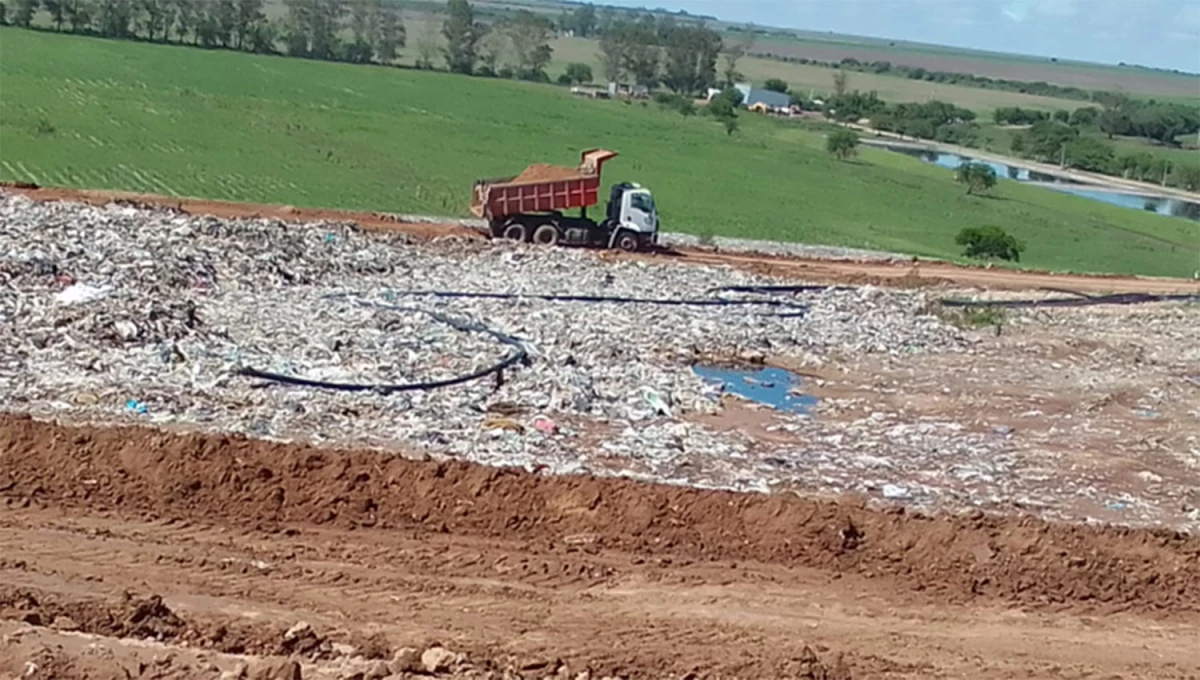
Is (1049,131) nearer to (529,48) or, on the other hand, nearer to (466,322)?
(529,48)

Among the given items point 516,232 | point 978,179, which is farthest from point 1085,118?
point 516,232

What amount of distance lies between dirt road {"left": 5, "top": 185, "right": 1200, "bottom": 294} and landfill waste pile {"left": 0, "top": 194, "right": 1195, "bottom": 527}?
2736 mm

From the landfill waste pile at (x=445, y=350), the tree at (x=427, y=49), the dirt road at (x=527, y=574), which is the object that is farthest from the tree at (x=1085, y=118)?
the dirt road at (x=527, y=574)

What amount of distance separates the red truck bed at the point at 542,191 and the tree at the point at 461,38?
82.3m

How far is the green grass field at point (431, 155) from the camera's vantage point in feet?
149

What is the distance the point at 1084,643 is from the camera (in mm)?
10453

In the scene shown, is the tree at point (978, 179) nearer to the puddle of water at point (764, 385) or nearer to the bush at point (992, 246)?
the bush at point (992, 246)

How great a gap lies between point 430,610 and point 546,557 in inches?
59.0

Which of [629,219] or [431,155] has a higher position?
[629,219]

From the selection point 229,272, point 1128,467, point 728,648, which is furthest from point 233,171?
point 728,648

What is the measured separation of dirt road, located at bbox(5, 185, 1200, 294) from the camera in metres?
30.0

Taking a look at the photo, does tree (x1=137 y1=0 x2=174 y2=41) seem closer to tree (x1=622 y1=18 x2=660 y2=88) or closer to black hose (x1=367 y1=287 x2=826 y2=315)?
tree (x1=622 y1=18 x2=660 y2=88)

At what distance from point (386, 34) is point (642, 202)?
90.8 meters

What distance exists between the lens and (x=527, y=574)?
1079 cm
